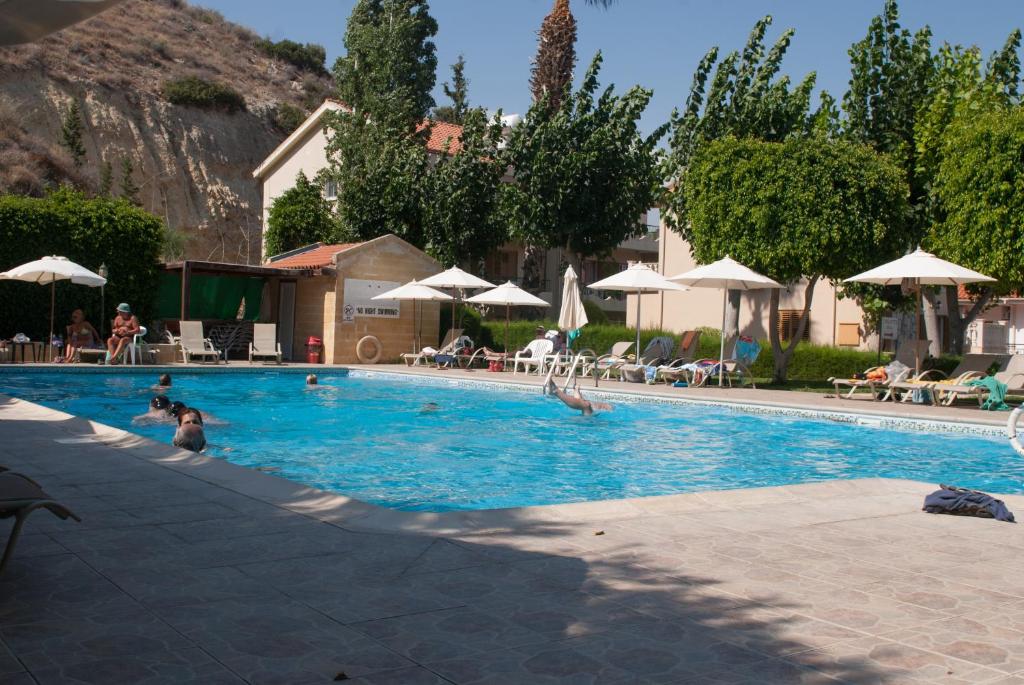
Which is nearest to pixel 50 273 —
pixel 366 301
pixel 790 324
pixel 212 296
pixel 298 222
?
pixel 212 296

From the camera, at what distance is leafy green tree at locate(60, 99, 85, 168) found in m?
38.2

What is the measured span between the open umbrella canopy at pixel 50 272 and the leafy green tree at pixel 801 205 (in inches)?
484

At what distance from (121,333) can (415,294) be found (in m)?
6.31

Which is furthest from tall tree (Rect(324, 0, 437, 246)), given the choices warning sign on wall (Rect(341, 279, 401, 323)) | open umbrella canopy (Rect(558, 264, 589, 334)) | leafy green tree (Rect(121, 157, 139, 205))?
open umbrella canopy (Rect(558, 264, 589, 334))

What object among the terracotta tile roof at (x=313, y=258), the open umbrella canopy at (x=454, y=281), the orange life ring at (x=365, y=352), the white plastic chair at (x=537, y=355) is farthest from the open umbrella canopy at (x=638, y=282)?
the terracotta tile roof at (x=313, y=258)

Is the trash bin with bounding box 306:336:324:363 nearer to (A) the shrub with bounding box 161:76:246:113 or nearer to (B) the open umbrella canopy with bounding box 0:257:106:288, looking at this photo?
(B) the open umbrella canopy with bounding box 0:257:106:288

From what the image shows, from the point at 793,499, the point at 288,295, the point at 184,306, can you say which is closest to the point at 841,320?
the point at 288,295

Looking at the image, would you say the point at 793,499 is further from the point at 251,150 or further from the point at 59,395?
the point at 251,150

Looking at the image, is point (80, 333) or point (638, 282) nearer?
point (80, 333)

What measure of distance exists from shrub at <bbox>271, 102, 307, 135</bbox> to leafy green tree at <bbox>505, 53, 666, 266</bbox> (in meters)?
26.9

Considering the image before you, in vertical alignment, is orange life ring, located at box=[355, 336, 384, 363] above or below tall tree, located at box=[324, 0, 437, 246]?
below

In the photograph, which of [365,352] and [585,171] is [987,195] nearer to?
[585,171]

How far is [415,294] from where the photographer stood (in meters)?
21.8

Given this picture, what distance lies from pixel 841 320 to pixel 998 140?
11.5 metres
